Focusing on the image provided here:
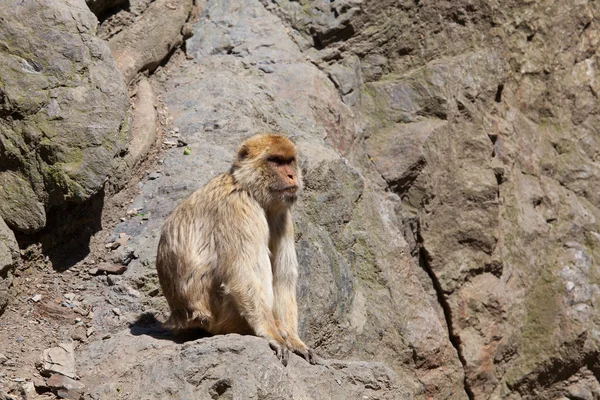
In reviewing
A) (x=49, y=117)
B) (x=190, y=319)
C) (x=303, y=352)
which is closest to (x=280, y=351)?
(x=303, y=352)

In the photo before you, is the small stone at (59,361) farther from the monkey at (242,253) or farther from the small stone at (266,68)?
the small stone at (266,68)

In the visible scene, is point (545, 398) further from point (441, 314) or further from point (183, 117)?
point (183, 117)

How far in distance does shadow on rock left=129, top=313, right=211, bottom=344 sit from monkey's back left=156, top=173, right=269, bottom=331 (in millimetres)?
84

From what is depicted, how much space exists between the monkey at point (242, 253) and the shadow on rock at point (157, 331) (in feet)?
0.21

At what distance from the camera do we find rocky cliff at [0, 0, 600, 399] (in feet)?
23.5

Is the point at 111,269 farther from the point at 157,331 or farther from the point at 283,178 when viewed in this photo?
the point at 283,178

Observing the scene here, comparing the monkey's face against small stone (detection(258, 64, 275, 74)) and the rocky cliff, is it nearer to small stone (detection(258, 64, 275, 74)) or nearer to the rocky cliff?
the rocky cliff

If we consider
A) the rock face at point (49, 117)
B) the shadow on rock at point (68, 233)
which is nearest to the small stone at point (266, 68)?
the rock face at point (49, 117)

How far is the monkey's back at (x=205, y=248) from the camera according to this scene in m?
6.51

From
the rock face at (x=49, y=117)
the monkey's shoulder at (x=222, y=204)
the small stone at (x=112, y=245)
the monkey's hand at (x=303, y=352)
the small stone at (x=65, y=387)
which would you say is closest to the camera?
the small stone at (x=65, y=387)

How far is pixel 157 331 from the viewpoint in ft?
22.9

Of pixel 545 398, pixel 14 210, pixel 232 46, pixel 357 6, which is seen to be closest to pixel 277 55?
pixel 232 46

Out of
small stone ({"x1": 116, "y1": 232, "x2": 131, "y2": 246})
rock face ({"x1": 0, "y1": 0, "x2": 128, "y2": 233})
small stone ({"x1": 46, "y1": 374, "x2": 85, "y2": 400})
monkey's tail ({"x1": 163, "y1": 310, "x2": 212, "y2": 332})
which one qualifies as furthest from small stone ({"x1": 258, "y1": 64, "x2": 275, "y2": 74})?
small stone ({"x1": 46, "y1": 374, "x2": 85, "y2": 400})

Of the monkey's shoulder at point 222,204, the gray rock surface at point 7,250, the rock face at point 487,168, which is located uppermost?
the monkey's shoulder at point 222,204
